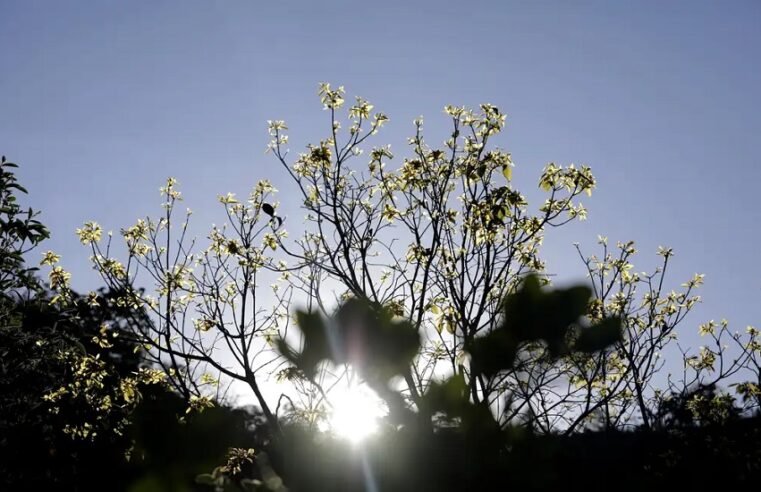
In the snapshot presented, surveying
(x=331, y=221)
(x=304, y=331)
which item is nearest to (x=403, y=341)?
(x=304, y=331)

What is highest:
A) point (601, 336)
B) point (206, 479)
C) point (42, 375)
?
point (42, 375)

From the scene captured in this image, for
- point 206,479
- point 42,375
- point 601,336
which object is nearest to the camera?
point 206,479

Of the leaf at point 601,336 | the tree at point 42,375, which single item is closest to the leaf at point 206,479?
the leaf at point 601,336

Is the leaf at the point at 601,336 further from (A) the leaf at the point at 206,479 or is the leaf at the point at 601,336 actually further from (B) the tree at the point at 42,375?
(B) the tree at the point at 42,375

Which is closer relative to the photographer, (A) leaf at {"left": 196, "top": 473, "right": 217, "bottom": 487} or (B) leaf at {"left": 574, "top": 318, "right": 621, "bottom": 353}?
(A) leaf at {"left": 196, "top": 473, "right": 217, "bottom": 487}

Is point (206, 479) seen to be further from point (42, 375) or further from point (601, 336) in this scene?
point (42, 375)

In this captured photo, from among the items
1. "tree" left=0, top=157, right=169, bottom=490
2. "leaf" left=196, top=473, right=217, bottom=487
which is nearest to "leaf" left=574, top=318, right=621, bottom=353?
"leaf" left=196, top=473, right=217, bottom=487

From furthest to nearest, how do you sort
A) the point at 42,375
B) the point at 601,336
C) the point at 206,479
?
the point at 42,375 < the point at 601,336 < the point at 206,479

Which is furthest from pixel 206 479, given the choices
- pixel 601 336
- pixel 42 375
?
pixel 42 375

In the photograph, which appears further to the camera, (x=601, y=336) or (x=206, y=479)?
(x=601, y=336)

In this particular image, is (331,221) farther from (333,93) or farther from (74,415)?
(74,415)

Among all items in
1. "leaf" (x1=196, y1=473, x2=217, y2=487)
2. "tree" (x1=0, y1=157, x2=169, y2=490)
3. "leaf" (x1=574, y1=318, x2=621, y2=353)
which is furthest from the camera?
"tree" (x1=0, y1=157, x2=169, y2=490)

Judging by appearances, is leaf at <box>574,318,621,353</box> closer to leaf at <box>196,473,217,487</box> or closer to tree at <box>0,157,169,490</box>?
leaf at <box>196,473,217,487</box>

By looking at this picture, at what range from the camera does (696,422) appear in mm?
8234
